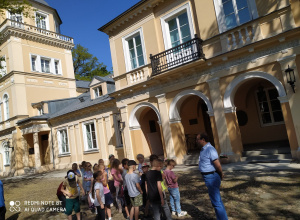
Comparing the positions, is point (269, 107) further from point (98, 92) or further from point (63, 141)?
point (63, 141)

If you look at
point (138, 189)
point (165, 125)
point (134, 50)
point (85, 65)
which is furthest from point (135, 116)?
point (85, 65)

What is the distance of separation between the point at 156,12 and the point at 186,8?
1.80 metres

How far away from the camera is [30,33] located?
71.9ft

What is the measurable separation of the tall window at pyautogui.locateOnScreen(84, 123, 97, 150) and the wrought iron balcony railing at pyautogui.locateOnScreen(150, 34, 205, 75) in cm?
776

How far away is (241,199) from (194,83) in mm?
5904

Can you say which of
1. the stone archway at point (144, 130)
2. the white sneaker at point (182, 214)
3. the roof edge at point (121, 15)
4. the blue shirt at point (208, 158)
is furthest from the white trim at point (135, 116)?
the blue shirt at point (208, 158)

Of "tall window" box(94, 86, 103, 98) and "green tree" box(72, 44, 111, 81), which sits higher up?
"green tree" box(72, 44, 111, 81)

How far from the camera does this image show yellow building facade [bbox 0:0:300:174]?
8.41 meters

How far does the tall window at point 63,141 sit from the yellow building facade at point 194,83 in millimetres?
122

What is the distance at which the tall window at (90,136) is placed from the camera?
54.9 feet

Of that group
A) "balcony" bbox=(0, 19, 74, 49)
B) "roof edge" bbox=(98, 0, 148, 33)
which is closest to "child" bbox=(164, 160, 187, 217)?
"roof edge" bbox=(98, 0, 148, 33)

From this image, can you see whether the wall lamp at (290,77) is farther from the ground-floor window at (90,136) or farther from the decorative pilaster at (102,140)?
the ground-floor window at (90,136)

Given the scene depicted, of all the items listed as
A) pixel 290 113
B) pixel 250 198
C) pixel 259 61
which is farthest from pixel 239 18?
pixel 250 198

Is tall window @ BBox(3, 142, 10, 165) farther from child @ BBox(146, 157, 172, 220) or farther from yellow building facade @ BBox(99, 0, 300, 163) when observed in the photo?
child @ BBox(146, 157, 172, 220)
